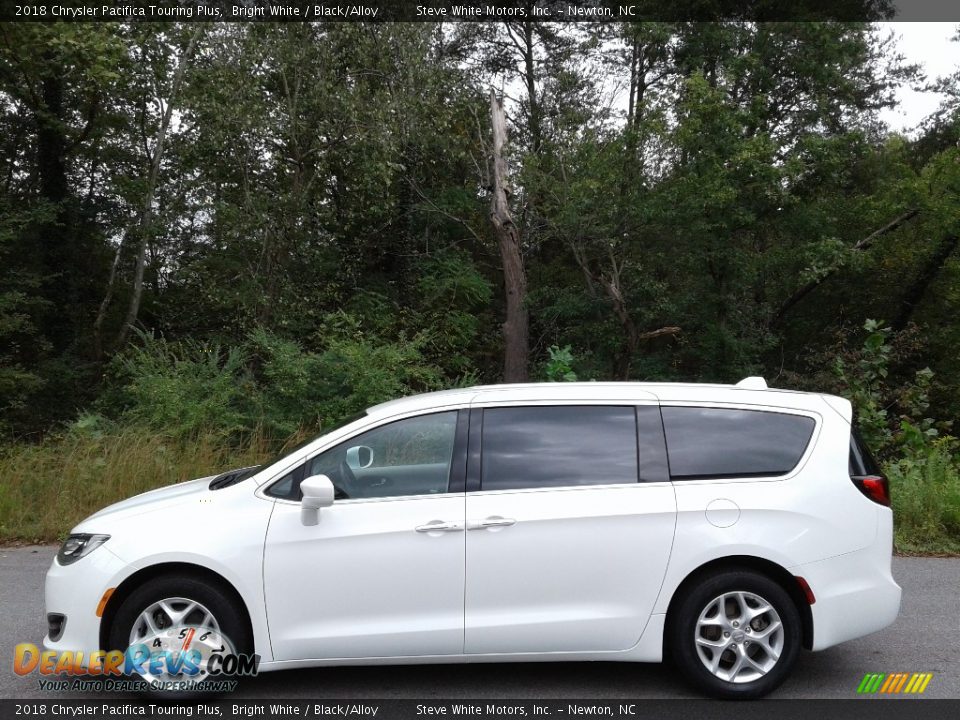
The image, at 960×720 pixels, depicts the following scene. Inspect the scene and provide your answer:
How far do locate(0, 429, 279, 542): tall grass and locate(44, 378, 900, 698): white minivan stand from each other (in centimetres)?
452

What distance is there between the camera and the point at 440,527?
173 inches

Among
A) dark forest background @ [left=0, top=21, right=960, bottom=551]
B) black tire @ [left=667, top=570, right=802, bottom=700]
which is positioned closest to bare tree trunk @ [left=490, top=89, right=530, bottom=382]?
dark forest background @ [left=0, top=21, right=960, bottom=551]

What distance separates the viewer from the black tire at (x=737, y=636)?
4.44 meters

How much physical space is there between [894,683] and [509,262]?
15.7 m

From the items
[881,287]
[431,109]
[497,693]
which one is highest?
[431,109]

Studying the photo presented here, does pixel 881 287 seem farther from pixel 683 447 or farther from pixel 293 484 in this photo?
pixel 293 484

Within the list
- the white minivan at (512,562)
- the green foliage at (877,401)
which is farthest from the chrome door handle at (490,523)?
the green foliage at (877,401)

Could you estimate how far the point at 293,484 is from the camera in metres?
4.57

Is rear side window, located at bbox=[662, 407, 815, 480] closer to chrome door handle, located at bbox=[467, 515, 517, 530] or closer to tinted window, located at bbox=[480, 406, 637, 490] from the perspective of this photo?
tinted window, located at bbox=[480, 406, 637, 490]

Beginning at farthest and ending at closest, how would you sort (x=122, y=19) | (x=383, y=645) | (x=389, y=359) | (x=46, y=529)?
(x=122, y=19), (x=389, y=359), (x=46, y=529), (x=383, y=645)

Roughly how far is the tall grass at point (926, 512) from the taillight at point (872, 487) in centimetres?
356

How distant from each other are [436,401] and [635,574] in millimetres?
1470

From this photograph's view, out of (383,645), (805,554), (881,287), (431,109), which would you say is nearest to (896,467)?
(805,554)

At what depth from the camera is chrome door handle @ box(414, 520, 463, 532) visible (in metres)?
4.40
